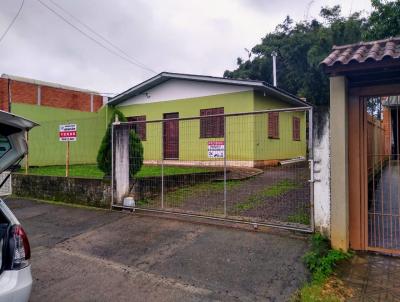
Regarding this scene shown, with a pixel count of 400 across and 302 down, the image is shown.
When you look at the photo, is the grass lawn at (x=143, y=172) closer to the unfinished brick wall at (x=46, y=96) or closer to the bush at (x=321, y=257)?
the unfinished brick wall at (x=46, y=96)

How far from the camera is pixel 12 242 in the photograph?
8.94 ft

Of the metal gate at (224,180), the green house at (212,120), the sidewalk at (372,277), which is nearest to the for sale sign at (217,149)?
the metal gate at (224,180)

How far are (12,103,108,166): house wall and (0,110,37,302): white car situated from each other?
11.9 m

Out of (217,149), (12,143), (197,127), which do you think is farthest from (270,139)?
(12,143)

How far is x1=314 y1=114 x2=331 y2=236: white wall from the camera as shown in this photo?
5.05 meters

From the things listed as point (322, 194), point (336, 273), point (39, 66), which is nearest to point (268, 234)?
point (322, 194)

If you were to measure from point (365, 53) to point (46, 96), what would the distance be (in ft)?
56.9

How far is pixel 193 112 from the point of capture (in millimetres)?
14945

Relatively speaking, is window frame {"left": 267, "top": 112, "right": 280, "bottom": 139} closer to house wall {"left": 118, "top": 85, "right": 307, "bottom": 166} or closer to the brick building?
house wall {"left": 118, "top": 85, "right": 307, "bottom": 166}

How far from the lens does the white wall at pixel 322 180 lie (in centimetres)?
505

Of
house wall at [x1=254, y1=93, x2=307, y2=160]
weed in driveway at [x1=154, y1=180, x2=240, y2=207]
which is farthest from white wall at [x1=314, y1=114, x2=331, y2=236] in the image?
house wall at [x1=254, y1=93, x2=307, y2=160]

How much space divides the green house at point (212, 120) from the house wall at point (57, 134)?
77.5 inches

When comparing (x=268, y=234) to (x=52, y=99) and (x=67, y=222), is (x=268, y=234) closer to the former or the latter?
(x=67, y=222)

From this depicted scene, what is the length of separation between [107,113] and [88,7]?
5786mm
